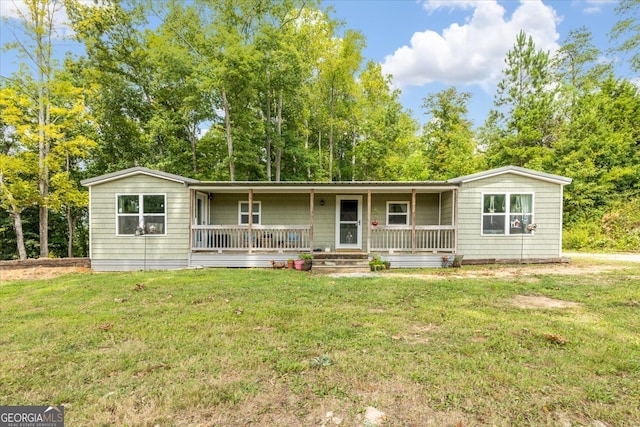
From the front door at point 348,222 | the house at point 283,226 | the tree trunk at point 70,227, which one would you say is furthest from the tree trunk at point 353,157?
the tree trunk at point 70,227

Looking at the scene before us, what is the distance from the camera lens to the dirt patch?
16.4 ft

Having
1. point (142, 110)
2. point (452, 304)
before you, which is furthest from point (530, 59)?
point (142, 110)

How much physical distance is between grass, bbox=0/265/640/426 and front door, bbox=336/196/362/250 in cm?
537

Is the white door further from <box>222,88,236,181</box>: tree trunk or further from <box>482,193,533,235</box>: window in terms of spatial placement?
<box>482,193,533,235</box>: window

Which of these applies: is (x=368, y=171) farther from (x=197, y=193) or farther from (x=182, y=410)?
(x=182, y=410)

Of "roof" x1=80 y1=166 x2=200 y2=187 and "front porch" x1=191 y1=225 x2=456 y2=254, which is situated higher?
"roof" x1=80 y1=166 x2=200 y2=187

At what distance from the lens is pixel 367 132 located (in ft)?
63.8

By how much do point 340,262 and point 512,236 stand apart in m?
5.57

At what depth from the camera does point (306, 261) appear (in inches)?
371

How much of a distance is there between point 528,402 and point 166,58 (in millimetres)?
17498

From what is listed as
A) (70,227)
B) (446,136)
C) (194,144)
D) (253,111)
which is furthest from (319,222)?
(70,227)

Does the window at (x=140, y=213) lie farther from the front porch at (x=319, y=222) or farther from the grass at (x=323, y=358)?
the grass at (x=323, y=358)

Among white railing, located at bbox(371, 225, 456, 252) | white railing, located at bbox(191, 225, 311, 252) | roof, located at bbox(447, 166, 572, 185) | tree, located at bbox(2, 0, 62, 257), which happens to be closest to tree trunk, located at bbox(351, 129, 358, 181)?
white railing, located at bbox(371, 225, 456, 252)

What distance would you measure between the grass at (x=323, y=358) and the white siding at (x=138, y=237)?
406 cm
